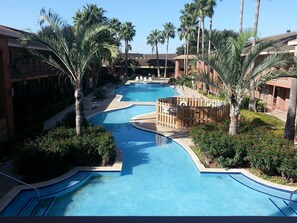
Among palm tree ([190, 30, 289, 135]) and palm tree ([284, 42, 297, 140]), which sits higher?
palm tree ([190, 30, 289, 135])

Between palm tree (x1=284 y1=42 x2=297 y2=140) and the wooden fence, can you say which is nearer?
palm tree (x1=284 y1=42 x2=297 y2=140)

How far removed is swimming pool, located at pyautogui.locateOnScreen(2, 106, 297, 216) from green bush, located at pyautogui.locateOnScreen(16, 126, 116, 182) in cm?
66

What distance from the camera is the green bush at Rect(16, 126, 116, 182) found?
10.5 meters

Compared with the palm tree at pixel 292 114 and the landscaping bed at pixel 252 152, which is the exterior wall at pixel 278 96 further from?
the landscaping bed at pixel 252 152

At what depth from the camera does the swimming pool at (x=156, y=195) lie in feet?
30.0

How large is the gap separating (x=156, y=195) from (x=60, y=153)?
13.5 ft

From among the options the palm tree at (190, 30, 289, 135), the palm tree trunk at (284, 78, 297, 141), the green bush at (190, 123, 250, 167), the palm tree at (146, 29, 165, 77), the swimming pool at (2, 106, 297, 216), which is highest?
the palm tree at (146, 29, 165, 77)

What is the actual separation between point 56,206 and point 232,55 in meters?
9.92

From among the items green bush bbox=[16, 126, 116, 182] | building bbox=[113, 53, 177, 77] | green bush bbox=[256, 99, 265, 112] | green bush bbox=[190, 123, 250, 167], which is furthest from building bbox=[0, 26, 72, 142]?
building bbox=[113, 53, 177, 77]

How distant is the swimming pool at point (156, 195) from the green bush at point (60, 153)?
0.66m

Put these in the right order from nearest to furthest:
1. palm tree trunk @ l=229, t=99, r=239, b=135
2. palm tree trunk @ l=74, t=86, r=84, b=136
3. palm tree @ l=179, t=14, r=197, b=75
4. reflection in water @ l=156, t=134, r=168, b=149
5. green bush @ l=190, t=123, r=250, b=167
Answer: green bush @ l=190, t=123, r=250, b=167 → palm tree trunk @ l=74, t=86, r=84, b=136 → palm tree trunk @ l=229, t=99, r=239, b=135 → reflection in water @ l=156, t=134, r=168, b=149 → palm tree @ l=179, t=14, r=197, b=75

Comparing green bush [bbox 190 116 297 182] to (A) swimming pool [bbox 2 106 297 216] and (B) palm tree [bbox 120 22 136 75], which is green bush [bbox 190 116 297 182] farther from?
(B) palm tree [bbox 120 22 136 75]

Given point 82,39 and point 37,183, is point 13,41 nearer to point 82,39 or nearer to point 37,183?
point 82,39

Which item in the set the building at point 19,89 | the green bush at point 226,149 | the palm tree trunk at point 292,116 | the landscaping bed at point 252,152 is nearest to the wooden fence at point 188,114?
the landscaping bed at point 252,152
